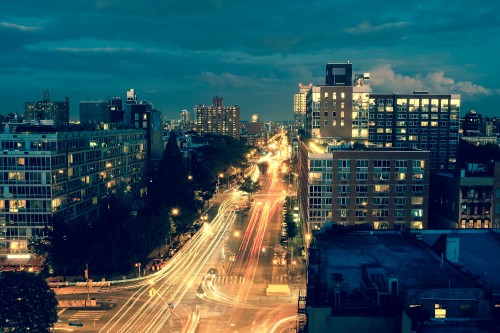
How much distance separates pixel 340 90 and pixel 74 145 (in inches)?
2598

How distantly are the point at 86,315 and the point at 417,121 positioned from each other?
13730cm

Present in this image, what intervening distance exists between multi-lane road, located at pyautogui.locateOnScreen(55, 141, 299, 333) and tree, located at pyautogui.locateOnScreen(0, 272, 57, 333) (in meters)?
7.92

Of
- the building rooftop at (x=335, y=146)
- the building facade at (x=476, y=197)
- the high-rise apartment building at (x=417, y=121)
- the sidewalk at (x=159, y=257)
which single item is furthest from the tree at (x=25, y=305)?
the high-rise apartment building at (x=417, y=121)

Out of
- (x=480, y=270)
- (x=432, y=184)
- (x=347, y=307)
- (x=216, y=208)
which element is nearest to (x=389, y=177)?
(x=432, y=184)

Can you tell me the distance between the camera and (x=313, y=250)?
50562 mm

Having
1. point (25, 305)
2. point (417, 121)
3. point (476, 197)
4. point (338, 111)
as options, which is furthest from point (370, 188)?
point (417, 121)

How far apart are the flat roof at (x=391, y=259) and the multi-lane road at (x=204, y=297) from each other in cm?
1779

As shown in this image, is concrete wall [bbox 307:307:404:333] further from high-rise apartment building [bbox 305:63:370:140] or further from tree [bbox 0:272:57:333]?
→ high-rise apartment building [bbox 305:63:370:140]

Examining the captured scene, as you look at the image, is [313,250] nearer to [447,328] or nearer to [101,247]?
[447,328]

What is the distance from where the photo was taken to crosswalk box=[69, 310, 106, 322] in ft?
231

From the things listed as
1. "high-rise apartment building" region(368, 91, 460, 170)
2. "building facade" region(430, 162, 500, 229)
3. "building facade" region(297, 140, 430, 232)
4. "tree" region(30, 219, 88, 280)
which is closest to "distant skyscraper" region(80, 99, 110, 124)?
"high-rise apartment building" region(368, 91, 460, 170)

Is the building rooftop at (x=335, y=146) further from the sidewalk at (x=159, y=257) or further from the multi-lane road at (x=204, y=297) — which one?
the sidewalk at (x=159, y=257)

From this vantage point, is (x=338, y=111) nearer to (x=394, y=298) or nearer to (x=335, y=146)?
(x=335, y=146)

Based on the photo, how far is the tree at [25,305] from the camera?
192 feet
